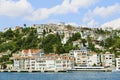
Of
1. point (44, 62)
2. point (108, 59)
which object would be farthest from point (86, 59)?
point (44, 62)

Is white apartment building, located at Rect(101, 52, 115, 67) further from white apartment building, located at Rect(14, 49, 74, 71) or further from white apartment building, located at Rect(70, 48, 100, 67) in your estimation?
white apartment building, located at Rect(14, 49, 74, 71)

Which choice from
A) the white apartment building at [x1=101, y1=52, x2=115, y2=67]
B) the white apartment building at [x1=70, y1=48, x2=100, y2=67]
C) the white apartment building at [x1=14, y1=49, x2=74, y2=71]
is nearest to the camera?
→ the white apartment building at [x1=14, y1=49, x2=74, y2=71]

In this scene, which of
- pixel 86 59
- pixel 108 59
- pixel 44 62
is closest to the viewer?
pixel 44 62

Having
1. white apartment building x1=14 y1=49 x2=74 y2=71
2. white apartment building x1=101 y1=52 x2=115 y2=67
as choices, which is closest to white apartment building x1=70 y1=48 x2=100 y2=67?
white apartment building x1=101 y1=52 x2=115 y2=67

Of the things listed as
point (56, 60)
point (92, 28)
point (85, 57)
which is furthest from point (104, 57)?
point (92, 28)

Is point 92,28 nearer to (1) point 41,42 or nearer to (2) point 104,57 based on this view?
(1) point 41,42

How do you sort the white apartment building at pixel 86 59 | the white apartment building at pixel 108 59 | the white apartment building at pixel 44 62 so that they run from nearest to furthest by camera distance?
1. the white apartment building at pixel 44 62
2. the white apartment building at pixel 108 59
3. the white apartment building at pixel 86 59

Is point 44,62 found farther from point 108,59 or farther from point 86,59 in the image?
point 108,59

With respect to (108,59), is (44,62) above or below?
below

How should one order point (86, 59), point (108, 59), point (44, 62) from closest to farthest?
point (44, 62) < point (108, 59) < point (86, 59)

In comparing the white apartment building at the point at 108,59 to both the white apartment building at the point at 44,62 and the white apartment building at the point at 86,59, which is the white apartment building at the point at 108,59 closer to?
the white apartment building at the point at 86,59

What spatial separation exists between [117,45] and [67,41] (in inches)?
670

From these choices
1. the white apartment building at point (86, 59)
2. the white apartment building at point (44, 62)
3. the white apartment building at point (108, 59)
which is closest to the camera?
the white apartment building at point (44, 62)

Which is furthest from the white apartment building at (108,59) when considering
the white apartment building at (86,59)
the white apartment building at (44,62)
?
the white apartment building at (44,62)
